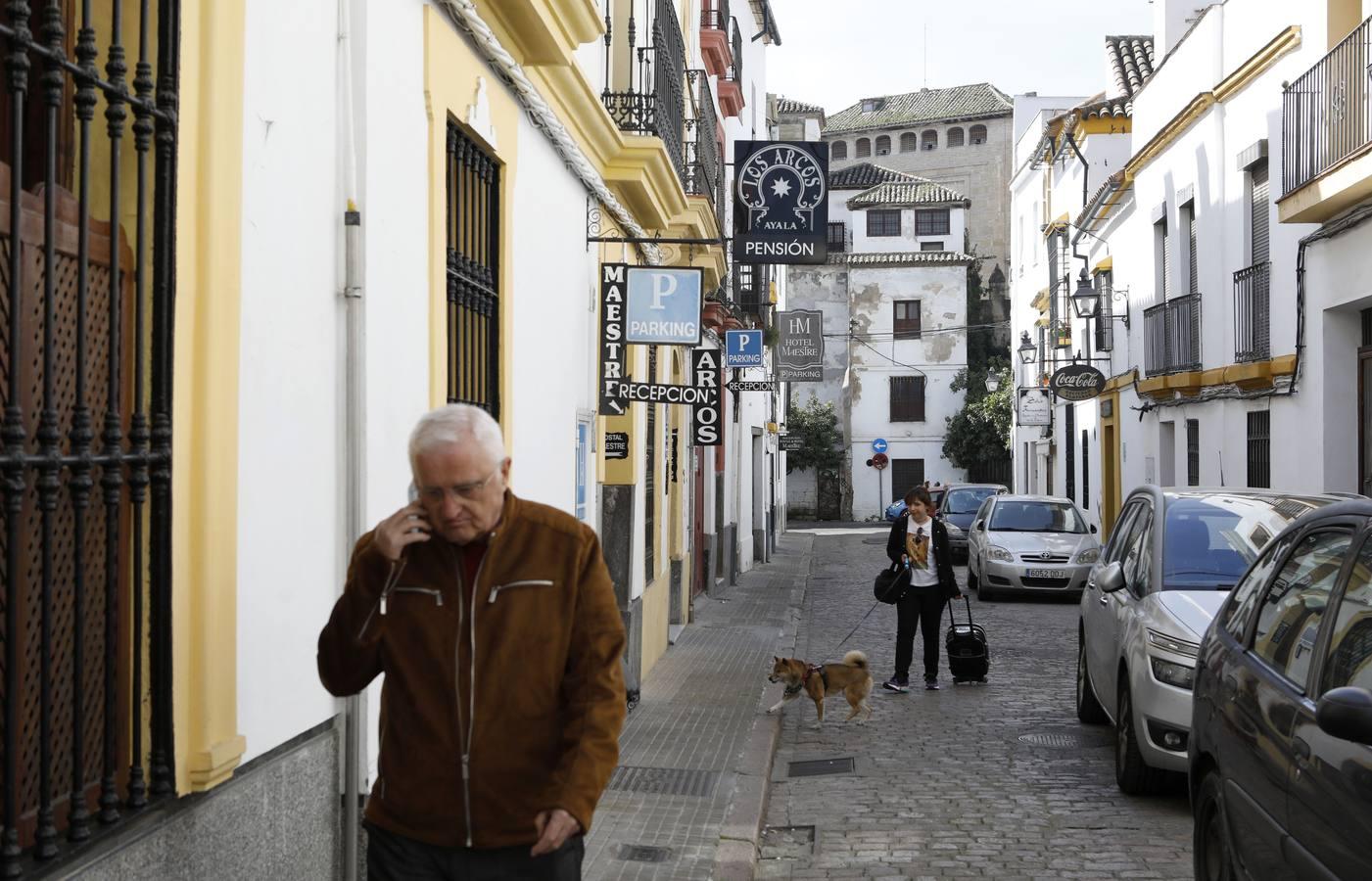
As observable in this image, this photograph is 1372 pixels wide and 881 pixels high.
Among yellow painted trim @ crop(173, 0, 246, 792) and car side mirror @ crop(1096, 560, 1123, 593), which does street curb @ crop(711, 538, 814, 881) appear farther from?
yellow painted trim @ crop(173, 0, 246, 792)

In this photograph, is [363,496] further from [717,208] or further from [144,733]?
[717,208]

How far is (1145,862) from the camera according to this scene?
261 inches

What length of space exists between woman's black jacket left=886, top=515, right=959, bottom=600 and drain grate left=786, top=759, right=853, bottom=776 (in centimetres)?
282

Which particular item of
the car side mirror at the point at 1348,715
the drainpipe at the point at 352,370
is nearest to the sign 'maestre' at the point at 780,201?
the drainpipe at the point at 352,370

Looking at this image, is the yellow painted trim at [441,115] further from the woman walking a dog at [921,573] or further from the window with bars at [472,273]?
the woman walking a dog at [921,573]

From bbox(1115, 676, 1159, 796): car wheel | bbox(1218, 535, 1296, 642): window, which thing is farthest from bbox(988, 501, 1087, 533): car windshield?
bbox(1218, 535, 1296, 642): window

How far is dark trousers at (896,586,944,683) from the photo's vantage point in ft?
38.5

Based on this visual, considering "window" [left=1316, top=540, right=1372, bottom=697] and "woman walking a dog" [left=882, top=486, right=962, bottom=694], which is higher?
"window" [left=1316, top=540, right=1372, bottom=697]

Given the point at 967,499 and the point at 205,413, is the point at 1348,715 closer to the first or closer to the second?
the point at 205,413

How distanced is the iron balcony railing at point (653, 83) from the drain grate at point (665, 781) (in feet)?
16.3

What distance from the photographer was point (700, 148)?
51.8 ft

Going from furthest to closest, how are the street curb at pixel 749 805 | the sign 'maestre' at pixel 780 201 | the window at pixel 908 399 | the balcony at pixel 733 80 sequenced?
1. the window at pixel 908 399
2. the balcony at pixel 733 80
3. the sign 'maestre' at pixel 780 201
4. the street curb at pixel 749 805

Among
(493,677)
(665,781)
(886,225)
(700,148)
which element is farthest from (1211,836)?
(886,225)

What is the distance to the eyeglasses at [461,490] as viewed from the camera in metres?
3.19
